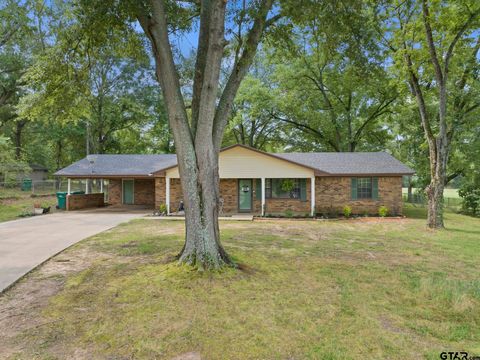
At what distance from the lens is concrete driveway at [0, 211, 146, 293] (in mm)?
6161

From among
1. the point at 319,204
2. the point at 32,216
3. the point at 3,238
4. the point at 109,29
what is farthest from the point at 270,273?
the point at 32,216

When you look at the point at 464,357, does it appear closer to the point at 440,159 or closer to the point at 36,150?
the point at 440,159

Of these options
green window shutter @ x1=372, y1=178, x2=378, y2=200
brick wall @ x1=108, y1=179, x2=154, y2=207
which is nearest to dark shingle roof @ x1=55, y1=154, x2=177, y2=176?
brick wall @ x1=108, y1=179, x2=154, y2=207

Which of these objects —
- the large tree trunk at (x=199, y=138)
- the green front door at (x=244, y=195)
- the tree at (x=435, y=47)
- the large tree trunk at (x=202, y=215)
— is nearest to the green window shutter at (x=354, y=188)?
the tree at (x=435, y=47)

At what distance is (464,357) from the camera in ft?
10.4

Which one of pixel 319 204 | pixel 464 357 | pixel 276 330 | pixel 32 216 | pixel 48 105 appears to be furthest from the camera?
pixel 319 204

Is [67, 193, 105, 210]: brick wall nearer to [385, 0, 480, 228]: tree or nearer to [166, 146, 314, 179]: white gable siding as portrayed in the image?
[166, 146, 314, 179]: white gable siding

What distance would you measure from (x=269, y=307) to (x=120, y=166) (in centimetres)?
1683

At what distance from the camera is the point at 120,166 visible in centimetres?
1888

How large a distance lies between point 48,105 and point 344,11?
7.55 metres

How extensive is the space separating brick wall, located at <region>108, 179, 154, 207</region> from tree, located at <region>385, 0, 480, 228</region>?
16093mm

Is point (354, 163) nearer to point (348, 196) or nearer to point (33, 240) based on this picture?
point (348, 196)

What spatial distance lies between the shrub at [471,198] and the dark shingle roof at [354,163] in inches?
283

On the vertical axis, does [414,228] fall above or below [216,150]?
below
